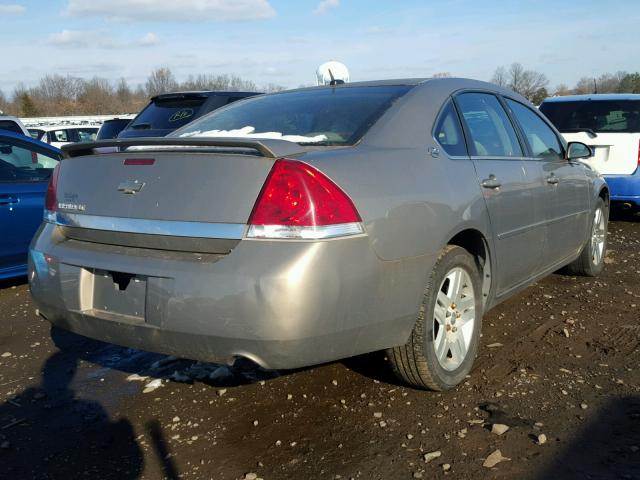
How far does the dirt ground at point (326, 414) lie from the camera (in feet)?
8.64

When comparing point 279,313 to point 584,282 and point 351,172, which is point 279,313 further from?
point 584,282

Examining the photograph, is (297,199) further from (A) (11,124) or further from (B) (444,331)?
(A) (11,124)

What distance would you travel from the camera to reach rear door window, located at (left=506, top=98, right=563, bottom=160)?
427cm

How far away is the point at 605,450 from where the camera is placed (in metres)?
2.64

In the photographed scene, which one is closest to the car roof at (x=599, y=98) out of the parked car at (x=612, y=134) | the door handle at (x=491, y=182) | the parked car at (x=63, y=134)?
Answer: the parked car at (x=612, y=134)

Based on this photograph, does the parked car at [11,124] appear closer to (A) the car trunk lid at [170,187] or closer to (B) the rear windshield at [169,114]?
(B) the rear windshield at [169,114]

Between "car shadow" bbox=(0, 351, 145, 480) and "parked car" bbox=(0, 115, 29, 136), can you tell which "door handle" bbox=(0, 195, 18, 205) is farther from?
"parked car" bbox=(0, 115, 29, 136)

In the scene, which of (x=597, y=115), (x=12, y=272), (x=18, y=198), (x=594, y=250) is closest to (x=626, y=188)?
(x=597, y=115)

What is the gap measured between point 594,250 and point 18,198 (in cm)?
514

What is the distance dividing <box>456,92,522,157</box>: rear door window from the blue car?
4.01m

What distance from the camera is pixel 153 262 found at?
259 centimetres

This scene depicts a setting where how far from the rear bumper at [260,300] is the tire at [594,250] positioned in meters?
3.00

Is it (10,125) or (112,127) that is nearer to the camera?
(10,125)

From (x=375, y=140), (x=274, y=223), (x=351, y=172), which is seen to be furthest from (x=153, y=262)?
(x=375, y=140)
